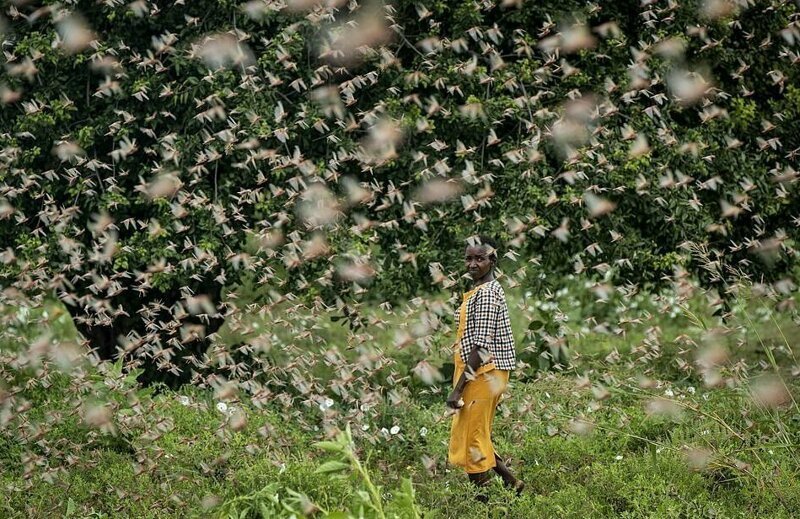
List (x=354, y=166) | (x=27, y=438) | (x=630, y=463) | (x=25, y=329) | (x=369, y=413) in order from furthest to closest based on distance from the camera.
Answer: (x=25, y=329) → (x=354, y=166) → (x=369, y=413) → (x=27, y=438) → (x=630, y=463)

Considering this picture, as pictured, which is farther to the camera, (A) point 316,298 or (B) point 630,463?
(A) point 316,298

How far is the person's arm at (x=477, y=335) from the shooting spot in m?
5.80

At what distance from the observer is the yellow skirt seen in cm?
592

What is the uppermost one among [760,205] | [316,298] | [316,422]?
[760,205]

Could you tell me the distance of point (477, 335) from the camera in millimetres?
5848

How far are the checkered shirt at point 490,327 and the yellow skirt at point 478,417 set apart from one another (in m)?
0.08

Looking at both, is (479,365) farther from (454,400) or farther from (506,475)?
(506,475)

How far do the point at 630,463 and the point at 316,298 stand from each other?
2517 mm

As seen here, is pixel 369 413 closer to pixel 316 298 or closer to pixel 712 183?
pixel 316 298

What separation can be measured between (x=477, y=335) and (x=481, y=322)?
0.08 m

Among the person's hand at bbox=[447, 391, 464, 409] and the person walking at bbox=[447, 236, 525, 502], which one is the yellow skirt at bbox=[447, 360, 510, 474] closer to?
the person walking at bbox=[447, 236, 525, 502]

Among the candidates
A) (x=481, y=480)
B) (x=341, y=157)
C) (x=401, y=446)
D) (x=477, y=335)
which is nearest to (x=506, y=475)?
(x=481, y=480)

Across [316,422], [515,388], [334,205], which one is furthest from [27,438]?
[515,388]

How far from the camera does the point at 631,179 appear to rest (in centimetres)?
773
